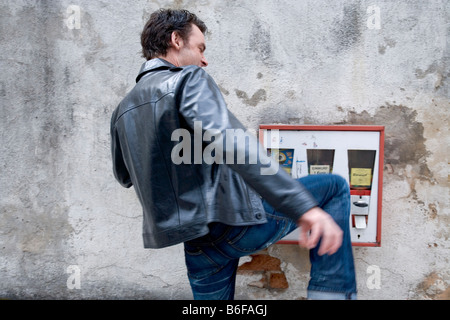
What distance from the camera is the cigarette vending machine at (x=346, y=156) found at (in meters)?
2.38

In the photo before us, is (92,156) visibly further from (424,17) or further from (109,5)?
(424,17)

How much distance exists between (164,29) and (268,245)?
0.99 metres

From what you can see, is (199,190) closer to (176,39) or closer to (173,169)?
(173,169)

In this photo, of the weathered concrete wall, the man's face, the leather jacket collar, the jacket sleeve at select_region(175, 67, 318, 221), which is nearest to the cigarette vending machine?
the weathered concrete wall

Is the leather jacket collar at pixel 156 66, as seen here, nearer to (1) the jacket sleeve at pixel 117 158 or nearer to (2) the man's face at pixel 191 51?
(2) the man's face at pixel 191 51

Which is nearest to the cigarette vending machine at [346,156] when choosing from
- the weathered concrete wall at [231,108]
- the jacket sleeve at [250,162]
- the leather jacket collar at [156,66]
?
the weathered concrete wall at [231,108]

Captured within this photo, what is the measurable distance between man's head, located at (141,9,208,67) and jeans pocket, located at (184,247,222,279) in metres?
0.79

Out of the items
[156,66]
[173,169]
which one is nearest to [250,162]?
[173,169]

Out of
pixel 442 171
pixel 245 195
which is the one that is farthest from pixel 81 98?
pixel 442 171

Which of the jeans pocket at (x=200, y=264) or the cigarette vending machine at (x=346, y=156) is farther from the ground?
the cigarette vending machine at (x=346, y=156)

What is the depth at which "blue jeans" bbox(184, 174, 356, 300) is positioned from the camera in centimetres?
139

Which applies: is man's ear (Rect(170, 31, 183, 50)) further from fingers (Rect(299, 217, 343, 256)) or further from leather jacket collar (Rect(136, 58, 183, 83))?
fingers (Rect(299, 217, 343, 256))

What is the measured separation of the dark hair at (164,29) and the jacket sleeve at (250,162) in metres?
0.50

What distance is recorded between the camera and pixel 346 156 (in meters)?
2.37
